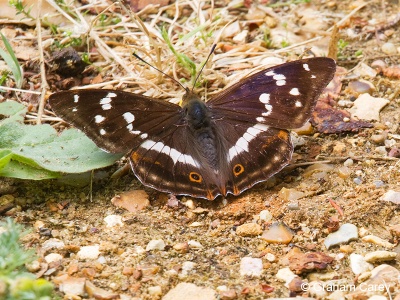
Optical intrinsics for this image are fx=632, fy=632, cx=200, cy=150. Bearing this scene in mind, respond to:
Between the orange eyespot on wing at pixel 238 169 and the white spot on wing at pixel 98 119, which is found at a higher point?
the white spot on wing at pixel 98 119

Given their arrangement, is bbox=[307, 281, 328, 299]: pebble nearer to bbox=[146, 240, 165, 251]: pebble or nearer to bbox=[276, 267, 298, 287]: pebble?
bbox=[276, 267, 298, 287]: pebble

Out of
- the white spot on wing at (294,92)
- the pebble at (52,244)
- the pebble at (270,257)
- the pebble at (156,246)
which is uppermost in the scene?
the white spot on wing at (294,92)

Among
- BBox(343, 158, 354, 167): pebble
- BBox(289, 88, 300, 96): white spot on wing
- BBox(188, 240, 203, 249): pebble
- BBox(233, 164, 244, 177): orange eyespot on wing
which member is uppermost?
BBox(289, 88, 300, 96): white spot on wing

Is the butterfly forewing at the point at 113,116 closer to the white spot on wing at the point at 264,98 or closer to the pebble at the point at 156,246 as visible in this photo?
the white spot on wing at the point at 264,98

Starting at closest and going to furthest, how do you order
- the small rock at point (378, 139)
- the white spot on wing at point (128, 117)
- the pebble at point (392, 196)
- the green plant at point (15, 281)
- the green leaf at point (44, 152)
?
the green plant at point (15, 281)
the pebble at point (392, 196)
the green leaf at point (44, 152)
the white spot on wing at point (128, 117)
the small rock at point (378, 139)

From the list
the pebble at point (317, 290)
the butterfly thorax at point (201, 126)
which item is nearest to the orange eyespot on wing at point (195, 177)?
the butterfly thorax at point (201, 126)

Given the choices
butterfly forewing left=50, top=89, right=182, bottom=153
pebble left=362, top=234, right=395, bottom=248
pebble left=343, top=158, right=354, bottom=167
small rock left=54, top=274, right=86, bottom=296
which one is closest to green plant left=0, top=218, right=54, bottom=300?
small rock left=54, top=274, right=86, bottom=296
